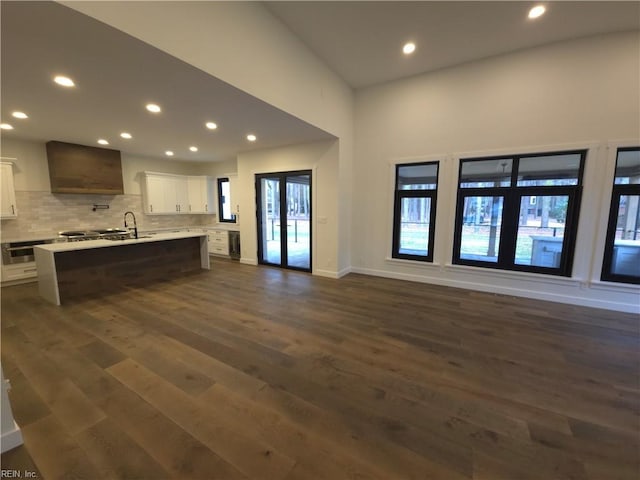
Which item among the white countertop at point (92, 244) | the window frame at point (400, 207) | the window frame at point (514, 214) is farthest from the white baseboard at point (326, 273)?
the white countertop at point (92, 244)

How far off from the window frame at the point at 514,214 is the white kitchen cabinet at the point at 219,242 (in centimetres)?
562

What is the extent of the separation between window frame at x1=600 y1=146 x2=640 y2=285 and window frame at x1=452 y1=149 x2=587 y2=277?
1.09 ft

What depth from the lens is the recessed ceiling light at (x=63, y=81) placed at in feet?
8.73

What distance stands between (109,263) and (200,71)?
3.73 meters

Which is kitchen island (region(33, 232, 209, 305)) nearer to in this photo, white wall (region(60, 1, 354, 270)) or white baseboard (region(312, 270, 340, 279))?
white baseboard (region(312, 270, 340, 279))

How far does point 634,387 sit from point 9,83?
6.49 metres

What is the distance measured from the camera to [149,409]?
1.86 meters

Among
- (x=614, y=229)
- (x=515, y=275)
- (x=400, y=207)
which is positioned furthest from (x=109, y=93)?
(x=614, y=229)

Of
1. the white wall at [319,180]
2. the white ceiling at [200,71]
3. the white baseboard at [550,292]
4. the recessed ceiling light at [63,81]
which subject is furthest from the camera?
the white wall at [319,180]

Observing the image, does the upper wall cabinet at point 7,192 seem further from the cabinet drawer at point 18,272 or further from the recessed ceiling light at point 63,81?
the recessed ceiling light at point 63,81

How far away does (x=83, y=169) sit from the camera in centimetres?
545

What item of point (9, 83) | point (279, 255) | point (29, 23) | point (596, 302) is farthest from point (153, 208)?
point (596, 302)

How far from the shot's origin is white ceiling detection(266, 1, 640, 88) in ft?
9.91

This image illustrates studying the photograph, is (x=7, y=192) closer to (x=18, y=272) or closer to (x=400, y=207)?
(x=18, y=272)
